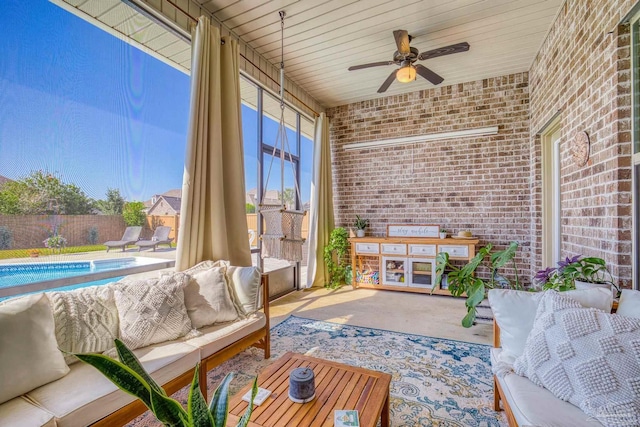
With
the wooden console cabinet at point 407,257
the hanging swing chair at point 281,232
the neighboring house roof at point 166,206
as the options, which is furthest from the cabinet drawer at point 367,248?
the neighboring house roof at point 166,206

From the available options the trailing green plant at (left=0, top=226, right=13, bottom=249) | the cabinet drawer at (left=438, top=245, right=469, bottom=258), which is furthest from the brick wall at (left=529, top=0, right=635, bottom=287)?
the trailing green plant at (left=0, top=226, right=13, bottom=249)

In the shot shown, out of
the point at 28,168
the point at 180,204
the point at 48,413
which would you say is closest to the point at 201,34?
the point at 180,204

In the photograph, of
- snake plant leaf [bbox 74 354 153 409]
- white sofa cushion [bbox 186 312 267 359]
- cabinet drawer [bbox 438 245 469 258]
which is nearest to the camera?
snake plant leaf [bbox 74 354 153 409]

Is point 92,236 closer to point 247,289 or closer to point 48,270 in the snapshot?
point 48,270

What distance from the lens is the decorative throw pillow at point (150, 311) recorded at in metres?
1.75

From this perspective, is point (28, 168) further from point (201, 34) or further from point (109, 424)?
point (201, 34)

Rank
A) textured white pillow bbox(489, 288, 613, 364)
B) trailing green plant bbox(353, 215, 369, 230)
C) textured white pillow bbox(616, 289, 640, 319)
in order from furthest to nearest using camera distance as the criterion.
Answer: trailing green plant bbox(353, 215, 369, 230) < textured white pillow bbox(489, 288, 613, 364) < textured white pillow bbox(616, 289, 640, 319)

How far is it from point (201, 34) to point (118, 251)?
1969 millimetres

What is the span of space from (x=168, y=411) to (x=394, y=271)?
4197 mm

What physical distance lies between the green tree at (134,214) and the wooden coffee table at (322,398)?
5.36 ft

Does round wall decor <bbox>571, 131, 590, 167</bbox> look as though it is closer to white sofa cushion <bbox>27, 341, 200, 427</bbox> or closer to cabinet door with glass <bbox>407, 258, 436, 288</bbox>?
cabinet door with glass <bbox>407, 258, 436, 288</bbox>

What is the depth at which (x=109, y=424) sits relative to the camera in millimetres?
1309

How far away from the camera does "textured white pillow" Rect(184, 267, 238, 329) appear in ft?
6.79

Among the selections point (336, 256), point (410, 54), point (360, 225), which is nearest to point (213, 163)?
point (410, 54)
